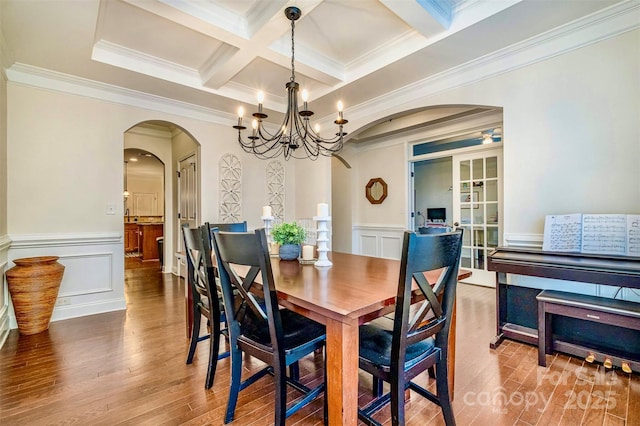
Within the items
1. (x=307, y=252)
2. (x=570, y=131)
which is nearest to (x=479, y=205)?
(x=570, y=131)

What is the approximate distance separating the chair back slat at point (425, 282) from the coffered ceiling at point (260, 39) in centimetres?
190

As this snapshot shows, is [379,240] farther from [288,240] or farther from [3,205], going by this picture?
[3,205]

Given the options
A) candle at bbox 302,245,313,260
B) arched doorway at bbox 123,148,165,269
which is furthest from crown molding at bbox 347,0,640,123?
arched doorway at bbox 123,148,165,269

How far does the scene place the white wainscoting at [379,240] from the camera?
530 cm

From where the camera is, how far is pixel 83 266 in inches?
130

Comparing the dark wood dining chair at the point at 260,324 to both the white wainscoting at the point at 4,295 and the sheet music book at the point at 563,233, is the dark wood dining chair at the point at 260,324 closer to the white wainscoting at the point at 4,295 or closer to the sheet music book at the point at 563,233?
the sheet music book at the point at 563,233

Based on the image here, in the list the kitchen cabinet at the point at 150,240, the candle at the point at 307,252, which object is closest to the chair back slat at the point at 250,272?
the candle at the point at 307,252

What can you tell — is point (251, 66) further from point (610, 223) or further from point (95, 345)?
point (610, 223)

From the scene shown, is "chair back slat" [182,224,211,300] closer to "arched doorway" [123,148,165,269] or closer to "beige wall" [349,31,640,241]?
"beige wall" [349,31,640,241]

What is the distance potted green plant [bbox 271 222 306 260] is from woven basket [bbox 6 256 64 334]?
2.43 meters

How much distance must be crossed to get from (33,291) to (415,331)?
3417mm

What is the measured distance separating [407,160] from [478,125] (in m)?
1.23

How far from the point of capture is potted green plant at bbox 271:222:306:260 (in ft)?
6.75

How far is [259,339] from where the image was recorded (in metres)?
1.50
